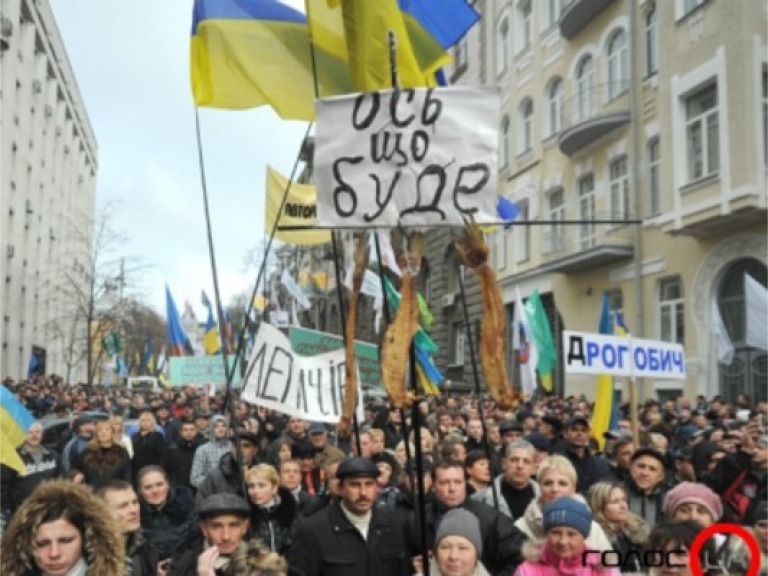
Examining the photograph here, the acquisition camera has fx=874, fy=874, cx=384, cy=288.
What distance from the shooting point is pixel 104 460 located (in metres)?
6.59

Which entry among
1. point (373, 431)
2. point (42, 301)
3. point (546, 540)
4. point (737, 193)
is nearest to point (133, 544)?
point (546, 540)

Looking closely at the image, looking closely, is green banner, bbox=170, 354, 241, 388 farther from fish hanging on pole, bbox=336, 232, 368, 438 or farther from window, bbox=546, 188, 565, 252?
window, bbox=546, 188, 565, 252

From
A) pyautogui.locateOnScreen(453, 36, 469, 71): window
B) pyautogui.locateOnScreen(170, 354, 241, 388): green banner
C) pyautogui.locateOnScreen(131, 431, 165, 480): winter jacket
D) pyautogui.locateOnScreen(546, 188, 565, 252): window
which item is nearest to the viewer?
pyautogui.locateOnScreen(131, 431, 165, 480): winter jacket

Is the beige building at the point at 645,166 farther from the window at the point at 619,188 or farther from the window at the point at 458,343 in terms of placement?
the window at the point at 458,343

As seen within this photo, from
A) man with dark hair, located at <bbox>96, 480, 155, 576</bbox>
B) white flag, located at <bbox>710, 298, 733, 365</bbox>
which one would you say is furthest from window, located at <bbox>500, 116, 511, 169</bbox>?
man with dark hair, located at <bbox>96, 480, 155, 576</bbox>

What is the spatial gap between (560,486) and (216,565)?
1.84m

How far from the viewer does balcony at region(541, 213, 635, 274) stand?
762 inches

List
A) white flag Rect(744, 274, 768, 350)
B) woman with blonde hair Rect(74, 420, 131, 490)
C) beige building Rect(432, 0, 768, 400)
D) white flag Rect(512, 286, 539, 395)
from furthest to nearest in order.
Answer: beige building Rect(432, 0, 768, 400) → white flag Rect(512, 286, 539, 395) → white flag Rect(744, 274, 768, 350) → woman with blonde hair Rect(74, 420, 131, 490)

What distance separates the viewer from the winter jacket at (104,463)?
647cm

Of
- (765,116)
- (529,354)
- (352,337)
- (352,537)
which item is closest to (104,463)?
(352,537)

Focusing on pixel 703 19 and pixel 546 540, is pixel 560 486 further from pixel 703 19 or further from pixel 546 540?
pixel 703 19

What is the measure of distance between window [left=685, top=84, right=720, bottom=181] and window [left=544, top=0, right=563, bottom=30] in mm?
7514

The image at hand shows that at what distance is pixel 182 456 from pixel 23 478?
6.38 ft

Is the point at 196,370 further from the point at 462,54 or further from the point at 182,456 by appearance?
the point at 462,54
